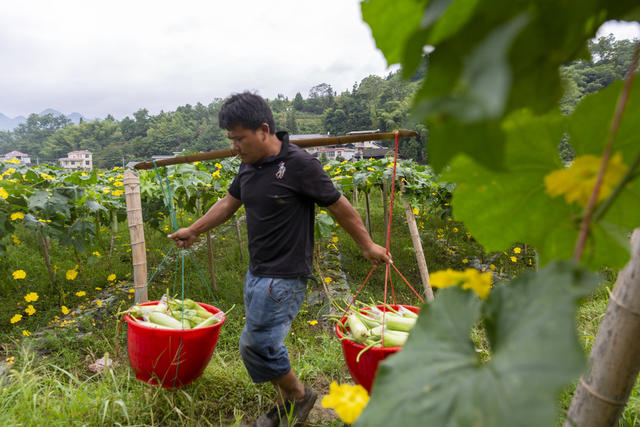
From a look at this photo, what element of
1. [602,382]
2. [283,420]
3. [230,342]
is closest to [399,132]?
[602,382]

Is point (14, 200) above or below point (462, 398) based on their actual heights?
below

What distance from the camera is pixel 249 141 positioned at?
212 centimetres

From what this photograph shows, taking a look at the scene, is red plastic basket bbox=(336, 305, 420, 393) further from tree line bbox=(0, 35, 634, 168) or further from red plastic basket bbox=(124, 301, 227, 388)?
tree line bbox=(0, 35, 634, 168)

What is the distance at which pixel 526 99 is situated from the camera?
0.26 m

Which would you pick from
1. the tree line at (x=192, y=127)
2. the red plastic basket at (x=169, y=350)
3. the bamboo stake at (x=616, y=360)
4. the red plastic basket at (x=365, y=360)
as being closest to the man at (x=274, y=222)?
the red plastic basket at (x=169, y=350)

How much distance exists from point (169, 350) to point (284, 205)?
962 mm

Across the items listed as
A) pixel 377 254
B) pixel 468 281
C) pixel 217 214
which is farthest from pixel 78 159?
pixel 468 281

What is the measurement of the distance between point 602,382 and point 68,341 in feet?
13.2

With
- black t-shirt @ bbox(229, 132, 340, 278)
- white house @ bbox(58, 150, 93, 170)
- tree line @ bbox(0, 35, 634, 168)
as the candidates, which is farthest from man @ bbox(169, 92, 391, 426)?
white house @ bbox(58, 150, 93, 170)

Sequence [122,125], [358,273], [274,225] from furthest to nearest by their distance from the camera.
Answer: [122,125] → [358,273] → [274,225]

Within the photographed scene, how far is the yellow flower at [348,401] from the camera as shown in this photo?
0.49 meters

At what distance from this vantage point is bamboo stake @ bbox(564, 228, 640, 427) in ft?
1.77

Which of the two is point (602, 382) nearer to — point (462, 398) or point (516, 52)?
point (462, 398)

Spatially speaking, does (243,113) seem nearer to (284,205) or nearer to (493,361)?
(284,205)
